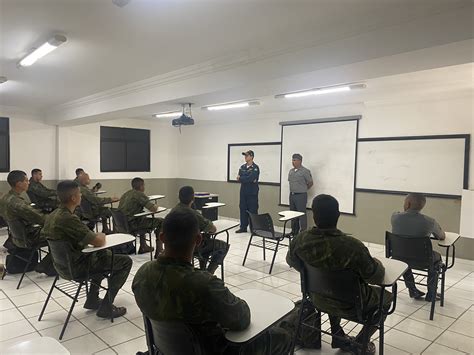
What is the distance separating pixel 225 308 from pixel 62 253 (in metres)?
1.91

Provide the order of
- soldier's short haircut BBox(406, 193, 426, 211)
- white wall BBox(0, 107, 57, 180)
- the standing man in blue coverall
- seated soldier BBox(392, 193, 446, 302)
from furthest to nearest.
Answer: white wall BBox(0, 107, 57, 180), the standing man in blue coverall, soldier's short haircut BBox(406, 193, 426, 211), seated soldier BBox(392, 193, 446, 302)

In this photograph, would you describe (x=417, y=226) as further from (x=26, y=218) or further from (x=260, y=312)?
(x=26, y=218)

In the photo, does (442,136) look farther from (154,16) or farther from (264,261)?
(154,16)

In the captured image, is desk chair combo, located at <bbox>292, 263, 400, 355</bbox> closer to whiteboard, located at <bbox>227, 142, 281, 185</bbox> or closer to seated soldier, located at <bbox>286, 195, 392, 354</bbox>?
seated soldier, located at <bbox>286, 195, 392, 354</bbox>

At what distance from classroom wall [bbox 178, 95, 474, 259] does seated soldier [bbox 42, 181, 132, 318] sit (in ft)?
14.9

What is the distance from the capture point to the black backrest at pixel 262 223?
467 cm

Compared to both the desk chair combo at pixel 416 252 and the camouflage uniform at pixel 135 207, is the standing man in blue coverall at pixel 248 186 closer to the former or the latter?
the camouflage uniform at pixel 135 207

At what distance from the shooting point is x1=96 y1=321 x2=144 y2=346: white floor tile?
2.78 meters

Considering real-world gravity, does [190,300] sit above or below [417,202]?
below

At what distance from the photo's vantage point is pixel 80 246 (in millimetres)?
2809

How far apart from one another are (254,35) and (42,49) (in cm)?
211

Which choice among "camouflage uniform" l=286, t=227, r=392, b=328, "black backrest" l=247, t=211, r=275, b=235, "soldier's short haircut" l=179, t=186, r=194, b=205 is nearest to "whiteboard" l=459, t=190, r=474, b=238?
"black backrest" l=247, t=211, r=275, b=235

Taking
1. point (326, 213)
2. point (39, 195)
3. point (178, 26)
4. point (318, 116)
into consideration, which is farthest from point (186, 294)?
point (39, 195)

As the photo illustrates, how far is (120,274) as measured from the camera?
10.3ft
